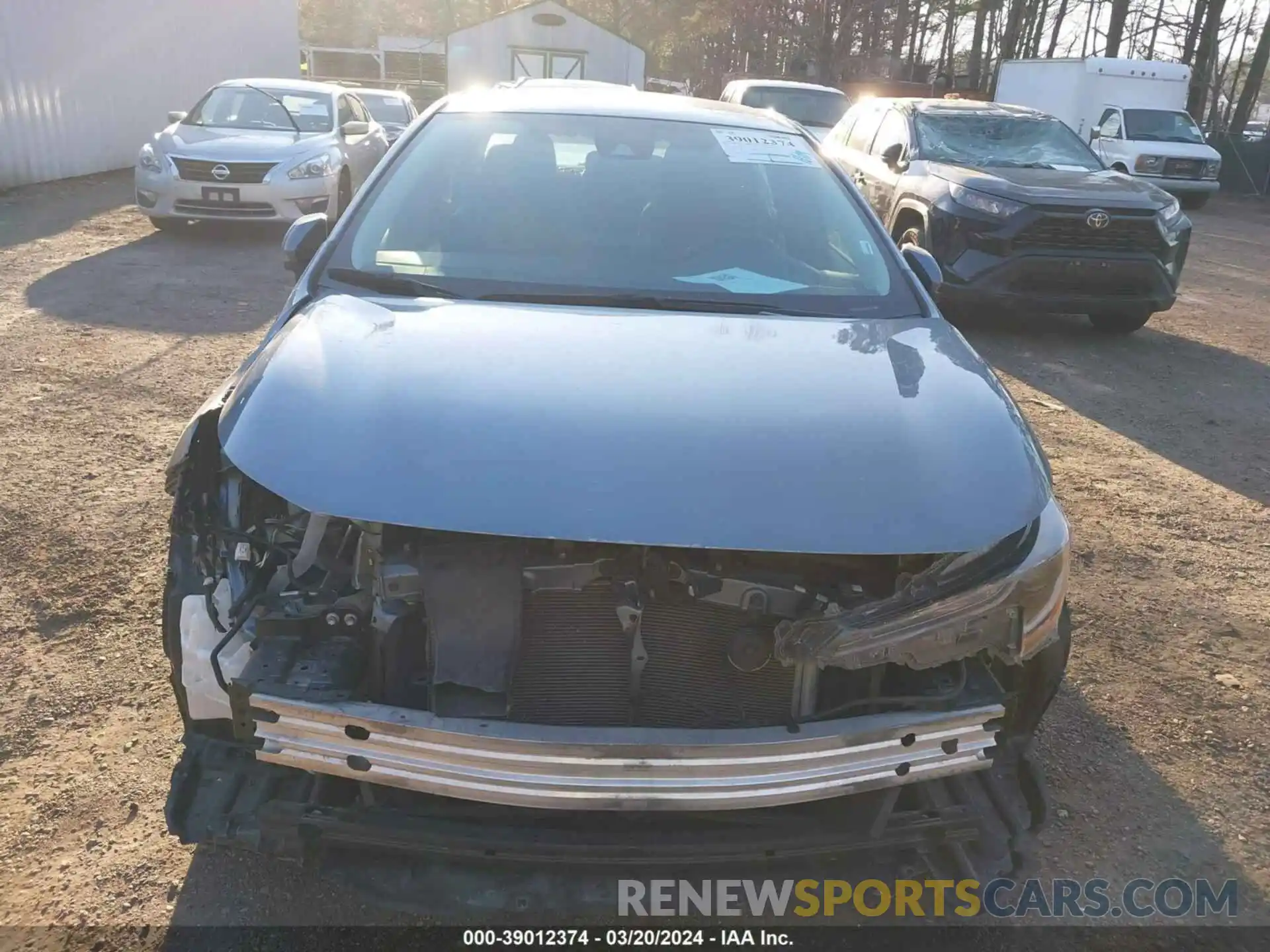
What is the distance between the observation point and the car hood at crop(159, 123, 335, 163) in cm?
929

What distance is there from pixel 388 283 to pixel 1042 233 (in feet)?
19.4

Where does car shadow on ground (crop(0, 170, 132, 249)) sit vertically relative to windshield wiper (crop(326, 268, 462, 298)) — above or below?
below

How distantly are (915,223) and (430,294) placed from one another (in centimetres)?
625

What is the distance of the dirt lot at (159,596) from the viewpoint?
2436mm

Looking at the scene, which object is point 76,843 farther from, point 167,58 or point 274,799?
point 167,58

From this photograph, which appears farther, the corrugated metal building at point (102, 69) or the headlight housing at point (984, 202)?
the corrugated metal building at point (102, 69)

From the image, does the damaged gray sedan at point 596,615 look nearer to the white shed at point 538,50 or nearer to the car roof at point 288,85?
the car roof at point 288,85

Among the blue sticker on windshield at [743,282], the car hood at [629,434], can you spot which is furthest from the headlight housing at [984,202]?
the car hood at [629,434]

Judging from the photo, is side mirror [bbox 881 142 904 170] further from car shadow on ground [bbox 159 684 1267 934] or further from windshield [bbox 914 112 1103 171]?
car shadow on ground [bbox 159 684 1267 934]

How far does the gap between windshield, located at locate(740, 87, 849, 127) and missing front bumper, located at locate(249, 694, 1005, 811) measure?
14072 mm

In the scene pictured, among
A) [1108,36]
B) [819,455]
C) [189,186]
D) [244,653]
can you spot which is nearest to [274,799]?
[244,653]

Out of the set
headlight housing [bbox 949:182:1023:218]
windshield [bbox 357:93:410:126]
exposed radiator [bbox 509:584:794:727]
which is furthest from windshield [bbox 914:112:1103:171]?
windshield [bbox 357:93:410:126]

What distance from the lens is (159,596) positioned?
3.49 metres

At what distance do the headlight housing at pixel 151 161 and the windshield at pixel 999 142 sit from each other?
6.96m
